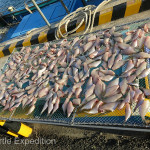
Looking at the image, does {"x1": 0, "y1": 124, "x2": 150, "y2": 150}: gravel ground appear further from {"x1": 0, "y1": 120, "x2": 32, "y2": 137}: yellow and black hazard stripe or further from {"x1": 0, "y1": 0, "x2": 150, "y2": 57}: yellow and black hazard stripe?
{"x1": 0, "y1": 0, "x2": 150, "y2": 57}: yellow and black hazard stripe

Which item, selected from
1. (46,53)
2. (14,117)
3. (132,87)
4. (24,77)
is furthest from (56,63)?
(132,87)

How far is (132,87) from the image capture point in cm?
202

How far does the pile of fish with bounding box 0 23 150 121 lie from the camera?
2039 mm

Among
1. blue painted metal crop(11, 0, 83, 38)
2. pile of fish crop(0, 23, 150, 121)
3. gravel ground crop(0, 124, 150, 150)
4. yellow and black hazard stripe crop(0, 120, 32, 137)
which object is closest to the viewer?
pile of fish crop(0, 23, 150, 121)

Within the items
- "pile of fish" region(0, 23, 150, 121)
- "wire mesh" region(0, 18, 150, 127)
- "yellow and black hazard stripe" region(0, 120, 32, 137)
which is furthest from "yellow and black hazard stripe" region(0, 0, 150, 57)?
"yellow and black hazard stripe" region(0, 120, 32, 137)

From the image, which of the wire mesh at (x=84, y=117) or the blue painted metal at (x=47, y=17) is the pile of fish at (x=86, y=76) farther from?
the blue painted metal at (x=47, y=17)

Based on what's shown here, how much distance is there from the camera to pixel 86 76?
99.3 inches

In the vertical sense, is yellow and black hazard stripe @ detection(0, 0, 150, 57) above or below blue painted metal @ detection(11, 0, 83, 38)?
below

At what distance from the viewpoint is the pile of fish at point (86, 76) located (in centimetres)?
204

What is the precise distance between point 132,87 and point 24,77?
266cm

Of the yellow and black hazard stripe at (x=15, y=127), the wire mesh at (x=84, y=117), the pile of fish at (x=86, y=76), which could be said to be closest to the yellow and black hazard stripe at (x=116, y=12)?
the pile of fish at (x=86, y=76)

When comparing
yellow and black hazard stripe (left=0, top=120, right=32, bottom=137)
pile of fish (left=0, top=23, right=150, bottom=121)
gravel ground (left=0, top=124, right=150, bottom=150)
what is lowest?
gravel ground (left=0, top=124, right=150, bottom=150)

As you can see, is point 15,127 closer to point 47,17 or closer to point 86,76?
point 86,76

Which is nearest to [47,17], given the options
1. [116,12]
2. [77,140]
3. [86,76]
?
[116,12]
